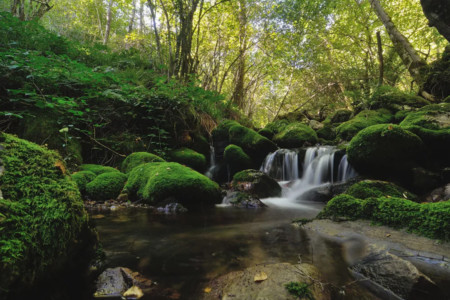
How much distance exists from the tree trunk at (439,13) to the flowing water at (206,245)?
6109 mm

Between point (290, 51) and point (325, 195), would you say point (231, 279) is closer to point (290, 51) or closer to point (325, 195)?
point (325, 195)

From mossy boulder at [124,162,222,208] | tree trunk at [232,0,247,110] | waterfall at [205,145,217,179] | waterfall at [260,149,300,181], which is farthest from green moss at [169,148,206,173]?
tree trunk at [232,0,247,110]

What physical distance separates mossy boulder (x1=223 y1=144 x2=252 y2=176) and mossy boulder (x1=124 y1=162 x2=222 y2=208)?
2.90 meters

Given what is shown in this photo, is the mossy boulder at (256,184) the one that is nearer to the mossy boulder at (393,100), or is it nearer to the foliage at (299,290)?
the foliage at (299,290)

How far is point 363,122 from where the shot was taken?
9258 millimetres

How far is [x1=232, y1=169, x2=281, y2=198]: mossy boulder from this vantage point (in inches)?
259

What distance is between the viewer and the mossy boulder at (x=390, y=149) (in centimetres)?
553

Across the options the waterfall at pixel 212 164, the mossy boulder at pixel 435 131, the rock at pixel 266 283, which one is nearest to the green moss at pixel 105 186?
the waterfall at pixel 212 164

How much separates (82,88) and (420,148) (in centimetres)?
944

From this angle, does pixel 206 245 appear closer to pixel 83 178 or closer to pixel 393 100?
pixel 83 178

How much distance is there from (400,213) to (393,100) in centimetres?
939

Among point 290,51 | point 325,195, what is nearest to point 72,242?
point 325,195

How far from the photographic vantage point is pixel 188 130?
8.45m

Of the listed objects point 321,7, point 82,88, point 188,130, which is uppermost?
point 321,7
